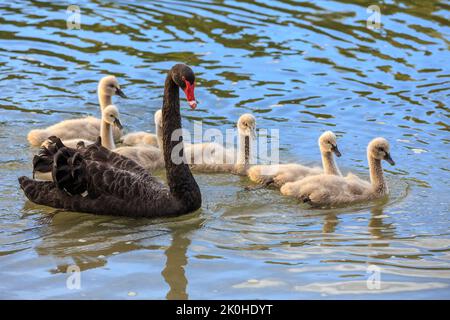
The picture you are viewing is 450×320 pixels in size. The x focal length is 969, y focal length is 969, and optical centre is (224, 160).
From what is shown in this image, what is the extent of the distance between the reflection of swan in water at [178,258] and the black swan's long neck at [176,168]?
5.6 inches

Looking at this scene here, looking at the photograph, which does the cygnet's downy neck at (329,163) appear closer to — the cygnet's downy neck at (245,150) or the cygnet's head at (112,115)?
the cygnet's downy neck at (245,150)

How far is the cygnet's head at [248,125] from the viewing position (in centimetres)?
720

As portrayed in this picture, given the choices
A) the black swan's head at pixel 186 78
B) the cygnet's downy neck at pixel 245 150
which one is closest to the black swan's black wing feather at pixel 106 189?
the black swan's head at pixel 186 78

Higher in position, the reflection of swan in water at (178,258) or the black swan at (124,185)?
the black swan at (124,185)

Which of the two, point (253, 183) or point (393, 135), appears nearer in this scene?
point (253, 183)

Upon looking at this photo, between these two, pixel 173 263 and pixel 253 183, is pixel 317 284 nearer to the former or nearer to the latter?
pixel 173 263

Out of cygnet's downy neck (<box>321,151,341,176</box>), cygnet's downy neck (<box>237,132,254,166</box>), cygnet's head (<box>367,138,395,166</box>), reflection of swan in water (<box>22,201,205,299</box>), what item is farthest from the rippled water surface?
cygnet's downy neck (<box>321,151,341,176</box>)

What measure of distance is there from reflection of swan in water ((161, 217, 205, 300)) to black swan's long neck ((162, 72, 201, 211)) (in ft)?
0.47

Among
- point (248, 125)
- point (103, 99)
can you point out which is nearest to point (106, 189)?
point (248, 125)

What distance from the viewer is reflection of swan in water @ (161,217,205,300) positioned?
16.9 ft

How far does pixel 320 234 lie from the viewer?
5.95 metres

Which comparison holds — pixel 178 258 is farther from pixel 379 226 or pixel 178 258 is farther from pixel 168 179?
pixel 379 226
